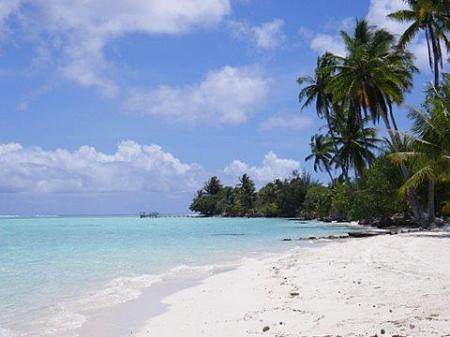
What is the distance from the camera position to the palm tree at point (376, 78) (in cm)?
2894

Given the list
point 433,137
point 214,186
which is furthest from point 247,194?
point 433,137

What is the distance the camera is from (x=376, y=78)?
2930 cm

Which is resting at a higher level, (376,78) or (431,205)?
(376,78)

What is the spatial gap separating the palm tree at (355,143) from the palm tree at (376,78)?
1197cm

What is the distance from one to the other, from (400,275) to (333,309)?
9.66 ft

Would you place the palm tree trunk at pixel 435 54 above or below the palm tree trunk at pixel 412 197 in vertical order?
above

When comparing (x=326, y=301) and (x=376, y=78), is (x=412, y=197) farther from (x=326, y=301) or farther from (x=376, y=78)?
(x=326, y=301)

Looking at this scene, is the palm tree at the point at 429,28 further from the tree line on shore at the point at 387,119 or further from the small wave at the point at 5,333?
the small wave at the point at 5,333

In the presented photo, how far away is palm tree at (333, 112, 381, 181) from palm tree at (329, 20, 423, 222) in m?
12.0

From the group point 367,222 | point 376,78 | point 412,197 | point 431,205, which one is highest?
point 376,78

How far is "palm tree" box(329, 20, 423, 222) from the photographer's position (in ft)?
94.9

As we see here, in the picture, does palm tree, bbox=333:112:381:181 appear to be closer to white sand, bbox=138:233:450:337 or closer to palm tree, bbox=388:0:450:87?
palm tree, bbox=388:0:450:87

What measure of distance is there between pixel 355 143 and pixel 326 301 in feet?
121

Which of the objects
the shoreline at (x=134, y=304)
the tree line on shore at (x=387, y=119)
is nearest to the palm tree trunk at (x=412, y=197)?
the tree line on shore at (x=387, y=119)
